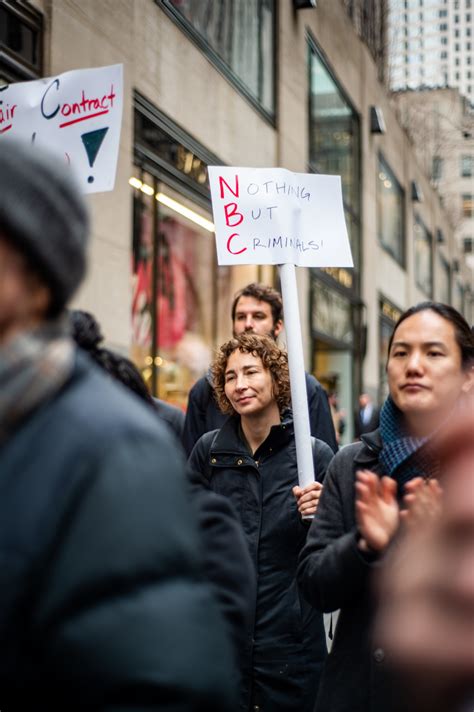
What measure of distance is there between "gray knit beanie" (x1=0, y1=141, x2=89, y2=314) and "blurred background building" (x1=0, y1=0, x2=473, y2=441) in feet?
19.2

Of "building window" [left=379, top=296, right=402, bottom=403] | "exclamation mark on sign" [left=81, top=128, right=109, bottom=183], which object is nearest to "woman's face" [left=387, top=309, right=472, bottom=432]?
"exclamation mark on sign" [left=81, top=128, right=109, bottom=183]

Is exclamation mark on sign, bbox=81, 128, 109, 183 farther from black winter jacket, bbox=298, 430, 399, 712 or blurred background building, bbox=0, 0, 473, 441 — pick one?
blurred background building, bbox=0, 0, 473, 441

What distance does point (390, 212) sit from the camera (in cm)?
2661

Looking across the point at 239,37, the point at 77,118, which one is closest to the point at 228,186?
the point at 77,118

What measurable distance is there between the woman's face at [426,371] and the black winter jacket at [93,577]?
5.43 feet

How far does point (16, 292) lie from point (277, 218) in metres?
3.47

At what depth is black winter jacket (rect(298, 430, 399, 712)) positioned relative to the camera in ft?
9.21

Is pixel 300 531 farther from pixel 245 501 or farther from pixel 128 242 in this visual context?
pixel 128 242

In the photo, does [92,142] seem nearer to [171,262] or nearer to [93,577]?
[93,577]

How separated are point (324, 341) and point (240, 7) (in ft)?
24.7

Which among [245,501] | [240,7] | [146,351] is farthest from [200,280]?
[245,501]

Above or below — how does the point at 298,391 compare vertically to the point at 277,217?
below

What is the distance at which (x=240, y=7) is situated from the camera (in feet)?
42.2

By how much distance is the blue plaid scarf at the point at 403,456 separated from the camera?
2.97 m
